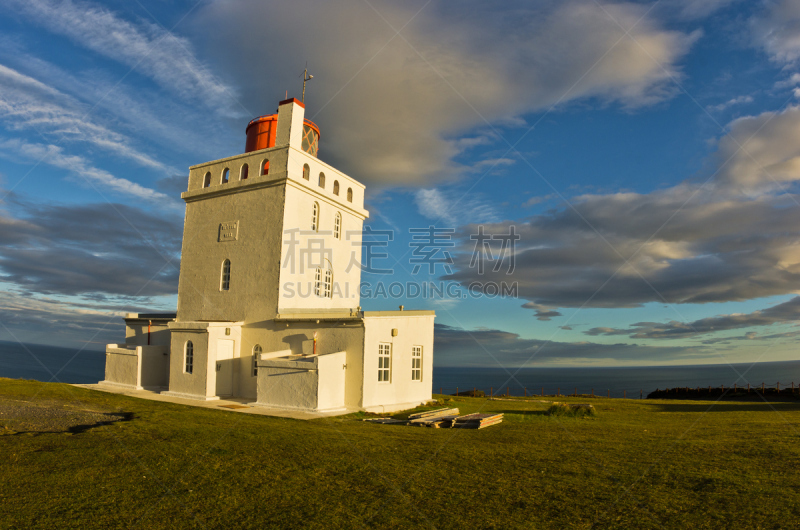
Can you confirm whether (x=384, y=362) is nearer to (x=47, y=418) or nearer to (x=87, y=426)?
(x=87, y=426)

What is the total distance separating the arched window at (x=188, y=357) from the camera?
19.6m

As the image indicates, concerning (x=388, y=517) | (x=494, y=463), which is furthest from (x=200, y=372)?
(x=388, y=517)

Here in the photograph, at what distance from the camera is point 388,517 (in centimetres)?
561

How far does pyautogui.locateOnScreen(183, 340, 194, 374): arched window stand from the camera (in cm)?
1961

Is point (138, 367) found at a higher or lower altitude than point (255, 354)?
lower

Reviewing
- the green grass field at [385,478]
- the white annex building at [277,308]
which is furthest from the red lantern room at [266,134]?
the green grass field at [385,478]

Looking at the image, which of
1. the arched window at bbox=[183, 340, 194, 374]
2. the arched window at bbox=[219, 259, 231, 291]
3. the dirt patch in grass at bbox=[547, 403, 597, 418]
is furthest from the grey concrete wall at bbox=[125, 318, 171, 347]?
the dirt patch in grass at bbox=[547, 403, 597, 418]

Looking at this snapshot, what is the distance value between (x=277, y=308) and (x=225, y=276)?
13.4 ft

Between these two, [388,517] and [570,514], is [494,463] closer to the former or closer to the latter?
[570,514]

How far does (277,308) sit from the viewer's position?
775 inches

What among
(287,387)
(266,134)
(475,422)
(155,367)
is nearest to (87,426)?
(287,387)

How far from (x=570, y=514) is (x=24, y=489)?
23.6 ft

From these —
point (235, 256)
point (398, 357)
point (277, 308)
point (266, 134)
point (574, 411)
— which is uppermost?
point (266, 134)

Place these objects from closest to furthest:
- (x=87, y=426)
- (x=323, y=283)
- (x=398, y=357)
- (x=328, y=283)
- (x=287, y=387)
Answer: (x=87, y=426) < (x=287, y=387) < (x=398, y=357) < (x=323, y=283) < (x=328, y=283)
